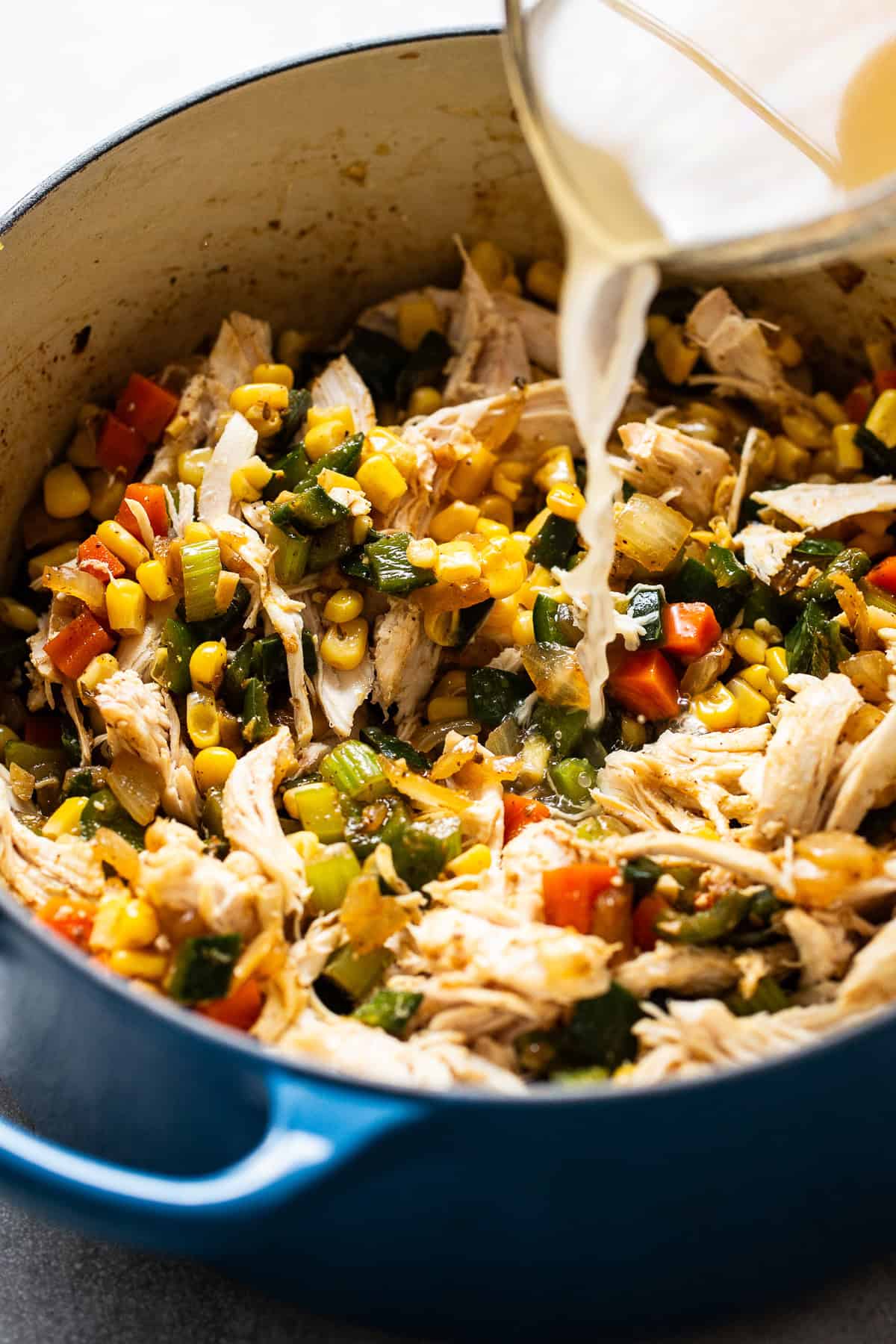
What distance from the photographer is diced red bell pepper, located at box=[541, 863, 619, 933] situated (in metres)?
2.63

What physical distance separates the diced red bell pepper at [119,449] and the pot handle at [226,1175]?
1.98 m

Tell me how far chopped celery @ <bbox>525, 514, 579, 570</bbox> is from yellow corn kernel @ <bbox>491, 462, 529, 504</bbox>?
18 cm

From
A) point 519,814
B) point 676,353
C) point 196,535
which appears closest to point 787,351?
point 676,353

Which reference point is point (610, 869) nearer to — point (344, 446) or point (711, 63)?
point (344, 446)

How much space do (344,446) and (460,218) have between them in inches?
38.5

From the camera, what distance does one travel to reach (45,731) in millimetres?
3312

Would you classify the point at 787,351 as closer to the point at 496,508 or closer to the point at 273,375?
the point at 496,508

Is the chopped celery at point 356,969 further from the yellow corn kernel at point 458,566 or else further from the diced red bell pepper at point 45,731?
the diced red bell pepper at point 45,731

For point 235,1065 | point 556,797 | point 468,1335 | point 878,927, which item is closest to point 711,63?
point 556,797

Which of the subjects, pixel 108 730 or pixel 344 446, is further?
pixel 344 446

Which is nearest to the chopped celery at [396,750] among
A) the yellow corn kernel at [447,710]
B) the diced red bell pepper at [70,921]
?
the yellow corn kernel at [447,710]

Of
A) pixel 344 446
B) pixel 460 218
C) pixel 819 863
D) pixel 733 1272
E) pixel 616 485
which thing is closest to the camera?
pixel 733 1272

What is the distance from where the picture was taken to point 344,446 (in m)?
3.38

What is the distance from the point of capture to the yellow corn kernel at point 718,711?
3203 mm
